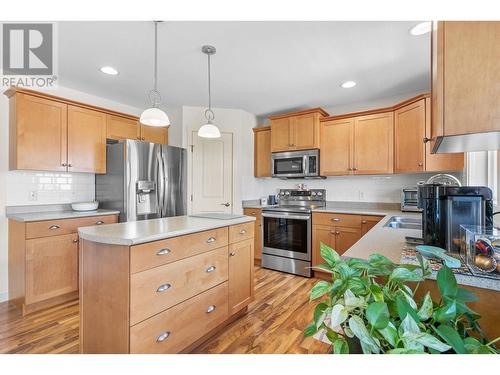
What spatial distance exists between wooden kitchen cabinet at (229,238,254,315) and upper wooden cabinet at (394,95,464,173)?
82.1 inches

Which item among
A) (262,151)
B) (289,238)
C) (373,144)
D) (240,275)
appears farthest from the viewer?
(262,151)

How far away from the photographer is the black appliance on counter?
1.04 metres

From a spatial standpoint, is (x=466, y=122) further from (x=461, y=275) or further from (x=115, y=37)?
(x=115, y=37)

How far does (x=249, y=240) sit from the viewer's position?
2.30 meters

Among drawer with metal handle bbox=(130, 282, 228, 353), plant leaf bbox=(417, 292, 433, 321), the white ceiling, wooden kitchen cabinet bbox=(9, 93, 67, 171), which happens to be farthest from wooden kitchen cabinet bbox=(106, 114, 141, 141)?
plant leaf bbox=(417, 292, 433, 321)

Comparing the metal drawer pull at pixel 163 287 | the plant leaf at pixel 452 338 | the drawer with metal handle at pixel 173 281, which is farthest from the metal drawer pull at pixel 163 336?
the plant leaf at pixel 452 338

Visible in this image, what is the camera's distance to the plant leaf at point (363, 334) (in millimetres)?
514

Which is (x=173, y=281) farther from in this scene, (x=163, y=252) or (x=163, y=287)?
(x=163, y=252)

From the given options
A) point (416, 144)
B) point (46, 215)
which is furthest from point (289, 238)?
point (46, 215)

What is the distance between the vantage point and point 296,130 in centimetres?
363

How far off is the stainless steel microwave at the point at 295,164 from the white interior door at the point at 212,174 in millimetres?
725

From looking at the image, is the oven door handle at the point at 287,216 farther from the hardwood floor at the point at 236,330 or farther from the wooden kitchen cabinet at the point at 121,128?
the wooden kitchen cabinet at the point at 121,128

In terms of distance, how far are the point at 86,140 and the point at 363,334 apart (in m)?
3.43

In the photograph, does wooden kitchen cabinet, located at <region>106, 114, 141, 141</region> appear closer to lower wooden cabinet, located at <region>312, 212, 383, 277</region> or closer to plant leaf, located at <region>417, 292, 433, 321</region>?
lower wooden cabinet, located at <region>312, 212, 383, 277</region>
